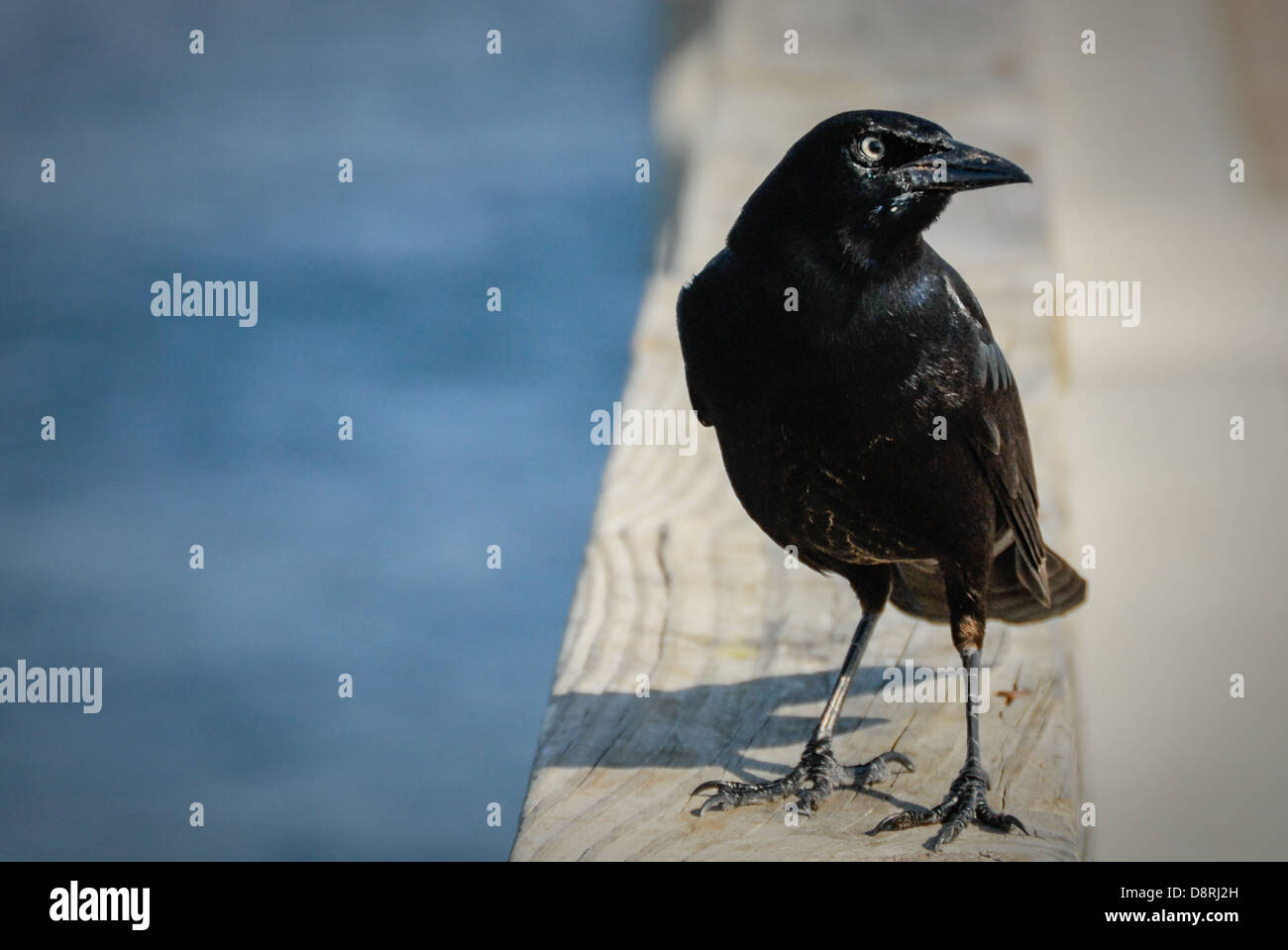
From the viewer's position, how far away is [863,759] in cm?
323

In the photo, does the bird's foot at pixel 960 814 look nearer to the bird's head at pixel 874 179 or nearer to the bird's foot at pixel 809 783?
the bird's foot at pixel 809 783

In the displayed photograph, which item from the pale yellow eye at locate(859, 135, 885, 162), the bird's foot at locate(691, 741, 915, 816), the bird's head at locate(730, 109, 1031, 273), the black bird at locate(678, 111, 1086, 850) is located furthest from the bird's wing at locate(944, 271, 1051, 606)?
the bird's foot at locate(691, 741, 915, 816)

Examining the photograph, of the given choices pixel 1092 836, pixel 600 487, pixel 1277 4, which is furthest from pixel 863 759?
pixel 1277 4

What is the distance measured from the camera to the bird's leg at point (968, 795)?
2.80m

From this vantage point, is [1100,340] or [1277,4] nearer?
[1100,340]

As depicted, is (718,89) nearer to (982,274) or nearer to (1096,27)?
(982,274)

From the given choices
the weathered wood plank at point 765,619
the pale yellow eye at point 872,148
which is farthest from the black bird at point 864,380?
the weathered wood plank at point 765,619

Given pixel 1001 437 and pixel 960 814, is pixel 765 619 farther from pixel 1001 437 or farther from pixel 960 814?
pixel 960 814

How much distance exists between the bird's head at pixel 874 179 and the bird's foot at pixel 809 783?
1017 mm

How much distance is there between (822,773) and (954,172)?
1.22m

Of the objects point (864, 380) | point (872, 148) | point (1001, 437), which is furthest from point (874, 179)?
point (1001, 437)

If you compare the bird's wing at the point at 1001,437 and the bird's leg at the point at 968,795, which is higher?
the bird's wing at the point at 1001,437

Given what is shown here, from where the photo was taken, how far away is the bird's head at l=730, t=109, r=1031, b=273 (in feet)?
9.60
